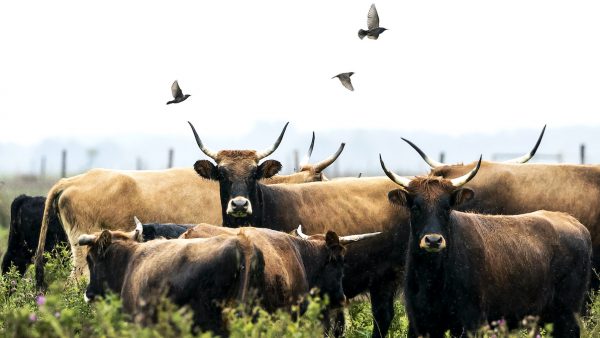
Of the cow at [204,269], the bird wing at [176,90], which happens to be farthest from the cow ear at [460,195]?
the bird wing at [176,90]

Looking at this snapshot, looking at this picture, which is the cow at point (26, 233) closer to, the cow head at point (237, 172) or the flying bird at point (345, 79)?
the cow head at point (237, 172)

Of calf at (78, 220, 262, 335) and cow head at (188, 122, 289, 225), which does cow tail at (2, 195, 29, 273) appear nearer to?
cow head at (188, 122, 289, 225)

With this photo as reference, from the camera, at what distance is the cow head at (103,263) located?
7082 millimetres

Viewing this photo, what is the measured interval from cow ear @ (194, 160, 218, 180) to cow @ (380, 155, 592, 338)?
276cm

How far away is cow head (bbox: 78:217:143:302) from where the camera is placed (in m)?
7.08

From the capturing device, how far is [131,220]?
11.9 m

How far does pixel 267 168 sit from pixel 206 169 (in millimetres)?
633

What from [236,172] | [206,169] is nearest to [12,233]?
[206,169]

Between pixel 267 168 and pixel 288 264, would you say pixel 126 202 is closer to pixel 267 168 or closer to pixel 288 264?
pixel 267 168

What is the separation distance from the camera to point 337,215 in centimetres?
1090

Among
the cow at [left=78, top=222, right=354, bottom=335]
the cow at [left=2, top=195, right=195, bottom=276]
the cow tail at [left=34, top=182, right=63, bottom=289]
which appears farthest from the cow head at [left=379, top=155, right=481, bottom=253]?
the cow at [left=2, top=195, right=195, bottom=276]

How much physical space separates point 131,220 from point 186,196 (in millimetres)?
685

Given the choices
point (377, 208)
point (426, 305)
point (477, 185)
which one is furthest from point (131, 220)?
point (426, 305)

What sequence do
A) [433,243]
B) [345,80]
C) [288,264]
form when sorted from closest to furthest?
[288,264], [433,243], [345,80]
